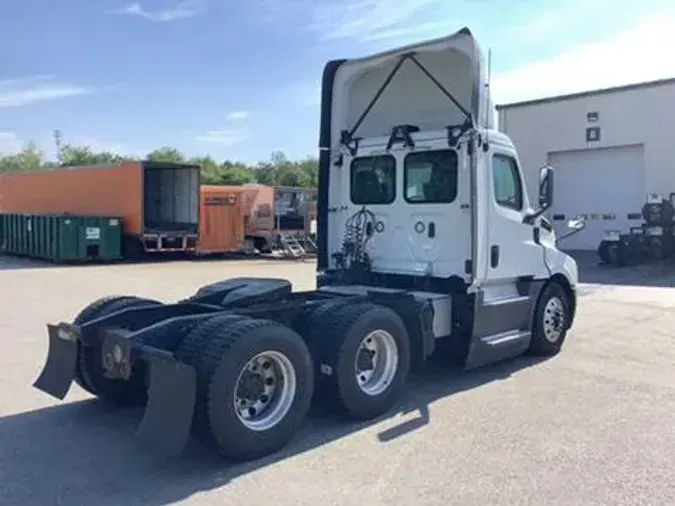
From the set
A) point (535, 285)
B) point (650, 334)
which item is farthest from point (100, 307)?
point (650, 334)

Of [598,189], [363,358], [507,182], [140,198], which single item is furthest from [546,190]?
[598,189]

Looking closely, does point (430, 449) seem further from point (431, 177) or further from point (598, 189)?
point (598, 189)

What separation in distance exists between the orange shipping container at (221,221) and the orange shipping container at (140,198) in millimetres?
768

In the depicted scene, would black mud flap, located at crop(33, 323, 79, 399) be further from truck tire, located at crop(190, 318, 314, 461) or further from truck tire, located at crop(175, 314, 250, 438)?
truck tire, located at crop(190, 318, 314, 461)

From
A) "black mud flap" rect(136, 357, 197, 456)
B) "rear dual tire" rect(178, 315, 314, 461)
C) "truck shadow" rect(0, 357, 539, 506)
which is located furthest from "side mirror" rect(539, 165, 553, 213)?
"black mud flap" rect(136, 357, 197, 456)

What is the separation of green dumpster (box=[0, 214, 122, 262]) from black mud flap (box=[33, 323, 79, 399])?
58.0 ft

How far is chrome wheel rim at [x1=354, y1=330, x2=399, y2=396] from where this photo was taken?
603 centimetres

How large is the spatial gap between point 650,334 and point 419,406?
5.34m

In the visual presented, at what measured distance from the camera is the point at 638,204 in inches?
985

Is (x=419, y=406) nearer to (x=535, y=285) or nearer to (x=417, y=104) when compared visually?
(x=535, y=285)

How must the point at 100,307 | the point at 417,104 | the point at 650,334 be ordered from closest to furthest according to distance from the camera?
the point at 100,307 → the point at 417,104 → the point at 650,334

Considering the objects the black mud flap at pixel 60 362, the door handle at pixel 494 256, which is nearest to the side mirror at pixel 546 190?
the door handle at pixel 494 256

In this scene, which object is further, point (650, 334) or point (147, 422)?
point (650, 334)

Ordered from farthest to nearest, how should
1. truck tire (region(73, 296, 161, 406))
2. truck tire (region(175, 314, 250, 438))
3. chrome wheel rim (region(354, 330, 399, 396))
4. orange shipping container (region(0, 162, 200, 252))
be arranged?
orange shipping container (region(0, 162, 200, 252)), chrome wheel rim (region(354, 330, 399, 396)), truck tire (region(73, 296, 161, 406)), truck tire (region(175, 314, 250, 438))
